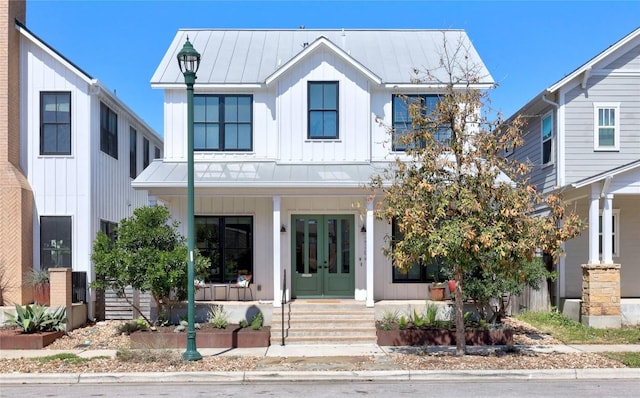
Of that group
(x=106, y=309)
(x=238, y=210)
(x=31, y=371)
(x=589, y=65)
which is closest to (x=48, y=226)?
(x=106, y=309)

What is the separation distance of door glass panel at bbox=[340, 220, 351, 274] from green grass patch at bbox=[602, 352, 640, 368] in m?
6.60

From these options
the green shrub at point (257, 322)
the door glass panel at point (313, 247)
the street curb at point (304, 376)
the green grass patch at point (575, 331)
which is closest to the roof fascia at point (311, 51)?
the door glass panel at point (313, 247)

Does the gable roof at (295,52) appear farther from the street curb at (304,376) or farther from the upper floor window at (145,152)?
the street curb at (304,376)

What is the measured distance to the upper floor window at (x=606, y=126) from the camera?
17297 millimetres

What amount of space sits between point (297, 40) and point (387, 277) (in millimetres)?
8087

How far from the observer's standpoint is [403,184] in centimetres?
1105

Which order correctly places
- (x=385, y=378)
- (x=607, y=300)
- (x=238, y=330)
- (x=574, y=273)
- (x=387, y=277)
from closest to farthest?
(x=385, y=378) < (x=238, y=330) < (x=607, y=300) < (x=387, y=277) < (x=574, y=273)

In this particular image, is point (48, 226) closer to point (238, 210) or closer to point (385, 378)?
point (238, 210)

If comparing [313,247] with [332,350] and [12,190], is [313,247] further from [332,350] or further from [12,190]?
Result: [12,190]

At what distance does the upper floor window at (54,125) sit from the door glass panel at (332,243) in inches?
294

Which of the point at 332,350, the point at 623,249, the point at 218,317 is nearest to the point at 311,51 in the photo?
the point at 218,317

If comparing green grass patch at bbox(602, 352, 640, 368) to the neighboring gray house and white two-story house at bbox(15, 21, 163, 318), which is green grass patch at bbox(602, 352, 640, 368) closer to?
the neighboring gray house

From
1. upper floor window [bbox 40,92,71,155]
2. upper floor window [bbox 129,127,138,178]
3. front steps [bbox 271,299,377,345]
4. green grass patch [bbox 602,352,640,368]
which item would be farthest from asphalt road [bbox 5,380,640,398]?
upper floor window [bbox 129,127,138,178]

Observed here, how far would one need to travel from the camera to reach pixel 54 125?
53.9 feet
